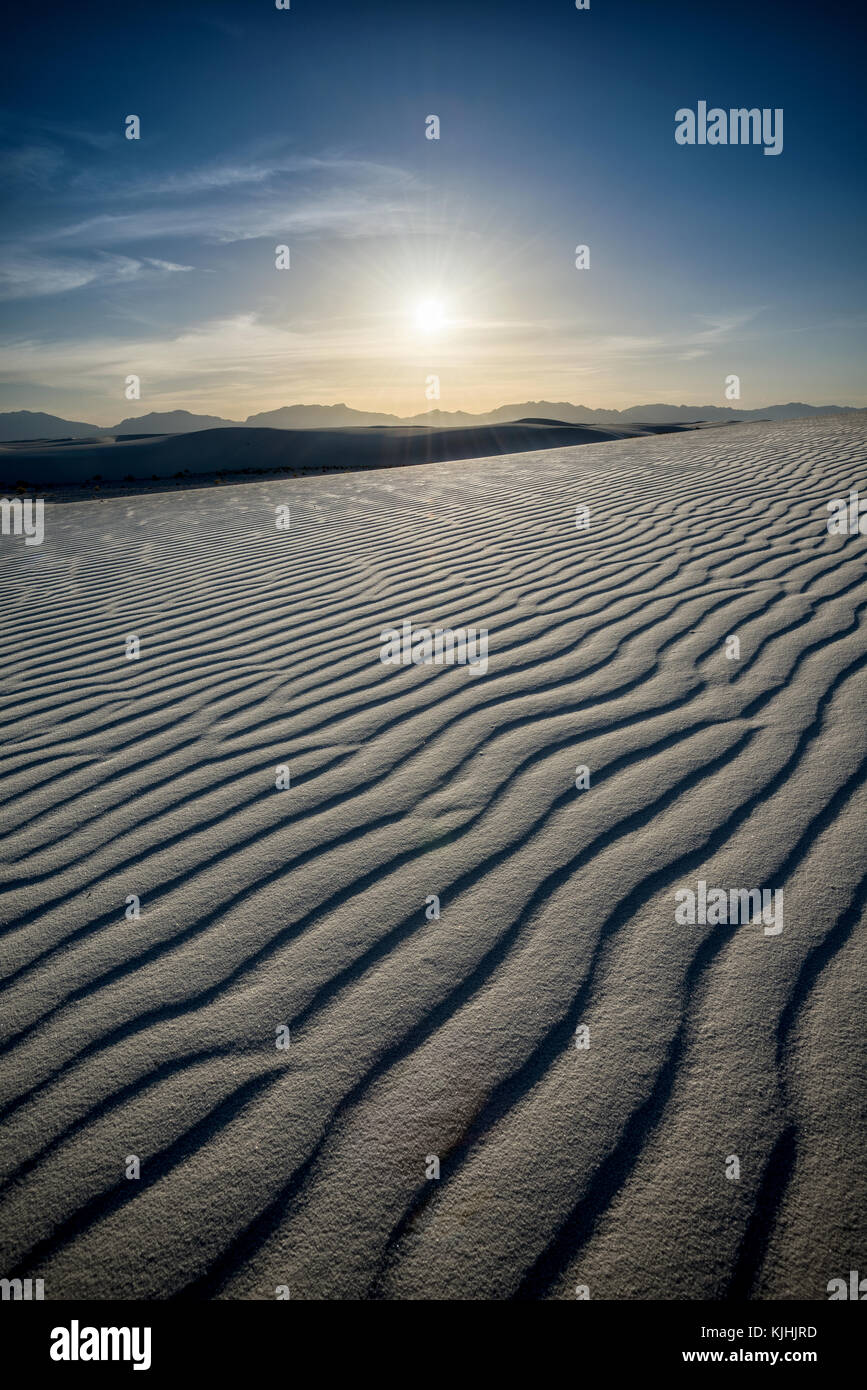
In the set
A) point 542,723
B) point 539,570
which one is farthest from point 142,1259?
point 539,570

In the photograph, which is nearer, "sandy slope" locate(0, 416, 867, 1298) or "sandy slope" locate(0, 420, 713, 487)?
"sandy slope" locate(0, 416, 867, 1298)

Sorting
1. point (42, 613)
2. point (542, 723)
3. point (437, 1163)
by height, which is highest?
point (42, 613)

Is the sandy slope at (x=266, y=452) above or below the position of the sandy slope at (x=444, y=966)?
above

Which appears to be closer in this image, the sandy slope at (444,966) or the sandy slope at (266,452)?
the sandy slope at (444,966)

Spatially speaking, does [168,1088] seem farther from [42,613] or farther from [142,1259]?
[42,613]

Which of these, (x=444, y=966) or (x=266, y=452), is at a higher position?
(x=266, y=452)

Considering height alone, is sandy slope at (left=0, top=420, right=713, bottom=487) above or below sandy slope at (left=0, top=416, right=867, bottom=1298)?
above

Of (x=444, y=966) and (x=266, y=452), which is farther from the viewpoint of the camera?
(x=266, y=452)
